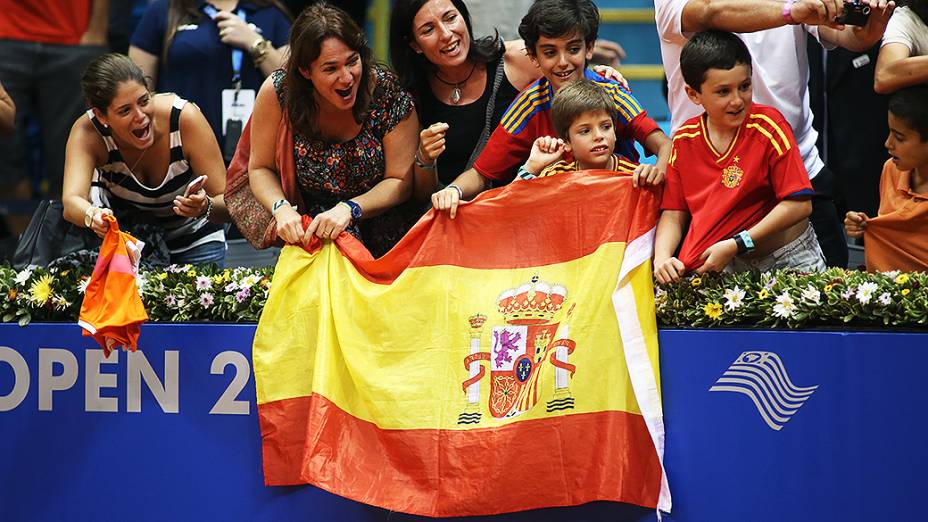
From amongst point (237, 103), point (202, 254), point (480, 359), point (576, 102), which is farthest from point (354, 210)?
point (237, 103)

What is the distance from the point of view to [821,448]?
12.1 ft

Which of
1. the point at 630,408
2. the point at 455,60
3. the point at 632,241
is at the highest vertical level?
the point at 455,60

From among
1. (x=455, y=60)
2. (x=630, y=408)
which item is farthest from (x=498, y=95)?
(x=630, y=408)

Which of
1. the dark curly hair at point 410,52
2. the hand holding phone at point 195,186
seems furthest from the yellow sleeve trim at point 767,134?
the hand holding phone at point 195,186

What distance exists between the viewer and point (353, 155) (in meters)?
4.50

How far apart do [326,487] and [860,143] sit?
9.00 feet

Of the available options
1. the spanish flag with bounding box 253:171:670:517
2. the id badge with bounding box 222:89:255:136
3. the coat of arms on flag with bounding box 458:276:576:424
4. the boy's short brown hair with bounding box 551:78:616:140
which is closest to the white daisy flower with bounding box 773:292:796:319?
the spanish flag with bounding box 253:171:670:517

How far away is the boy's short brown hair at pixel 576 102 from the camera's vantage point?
13.3 ft

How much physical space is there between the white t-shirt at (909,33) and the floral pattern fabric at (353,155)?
177 centimetres

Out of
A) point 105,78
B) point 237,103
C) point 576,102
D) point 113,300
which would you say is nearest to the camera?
point 576,102

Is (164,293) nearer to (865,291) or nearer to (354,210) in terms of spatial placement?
(354,210)

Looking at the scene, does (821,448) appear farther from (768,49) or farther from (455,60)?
(455,60)

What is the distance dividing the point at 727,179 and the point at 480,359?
3.20ft

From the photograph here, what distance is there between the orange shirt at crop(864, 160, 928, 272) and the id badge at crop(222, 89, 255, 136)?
114 inches
